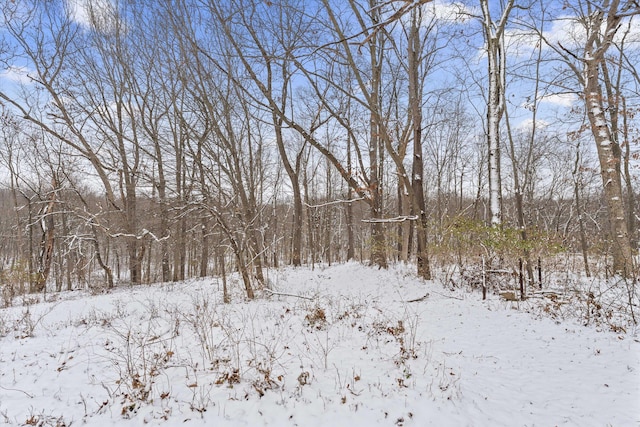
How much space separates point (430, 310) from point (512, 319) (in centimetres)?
144

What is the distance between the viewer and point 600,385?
11.1 feet

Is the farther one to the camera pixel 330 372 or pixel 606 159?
pixel 606 159

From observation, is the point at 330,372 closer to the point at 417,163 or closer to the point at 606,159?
the point at 417,163

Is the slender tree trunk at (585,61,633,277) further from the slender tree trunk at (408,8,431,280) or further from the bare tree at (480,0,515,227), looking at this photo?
the slender tree trunk at (408,8,431,280)

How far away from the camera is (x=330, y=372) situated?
3.98 m

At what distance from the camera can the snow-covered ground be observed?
3146 mm

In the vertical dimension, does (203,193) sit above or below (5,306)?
above

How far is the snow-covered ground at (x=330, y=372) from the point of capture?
10.3ft

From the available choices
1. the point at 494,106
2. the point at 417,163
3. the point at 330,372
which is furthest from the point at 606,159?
the point at 330,372

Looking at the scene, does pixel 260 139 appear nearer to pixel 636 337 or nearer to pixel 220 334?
pixel 220 334

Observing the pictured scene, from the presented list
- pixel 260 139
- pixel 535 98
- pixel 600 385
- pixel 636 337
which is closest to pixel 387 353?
pixel 600 385

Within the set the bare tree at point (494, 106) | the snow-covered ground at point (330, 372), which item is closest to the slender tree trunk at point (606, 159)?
the bare tree at point (494, 106)

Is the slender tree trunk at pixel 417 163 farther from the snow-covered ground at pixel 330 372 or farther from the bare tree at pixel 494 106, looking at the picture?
the snow-covered ground at pixel 330 372

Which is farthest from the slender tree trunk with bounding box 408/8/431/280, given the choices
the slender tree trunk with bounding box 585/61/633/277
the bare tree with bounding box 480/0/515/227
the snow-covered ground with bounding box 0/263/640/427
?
the slender tree trunk with bounding box 585/61/633/277
